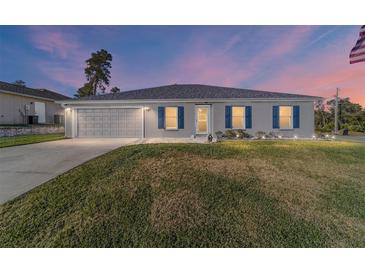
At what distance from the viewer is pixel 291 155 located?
5.87 m

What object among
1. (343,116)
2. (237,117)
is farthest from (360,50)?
(343,116)

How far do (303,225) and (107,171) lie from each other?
4.26 m

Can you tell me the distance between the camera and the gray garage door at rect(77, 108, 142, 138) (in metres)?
10.5

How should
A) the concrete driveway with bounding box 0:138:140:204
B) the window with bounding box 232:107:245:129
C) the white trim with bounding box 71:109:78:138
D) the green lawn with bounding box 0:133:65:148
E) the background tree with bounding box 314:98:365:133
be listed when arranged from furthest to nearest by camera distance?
the background tree with bounding box 314:98:365:133 < the white trim with bounding box 71:109:78:138 < the window with bounding box 232:107:245:129 < the green lawn with bounding box 0:133:65:148 < the concrete driveway with bounding box 0:138:140:204

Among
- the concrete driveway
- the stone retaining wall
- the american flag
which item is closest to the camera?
the concrete driveway

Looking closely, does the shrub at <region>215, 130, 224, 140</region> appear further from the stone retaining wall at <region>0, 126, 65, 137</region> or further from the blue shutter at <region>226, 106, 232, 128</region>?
the stone retaining wall at <region>0, 126, 65, 137</region>

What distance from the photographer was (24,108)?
14.8 metres

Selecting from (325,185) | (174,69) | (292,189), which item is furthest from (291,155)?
(174,69)

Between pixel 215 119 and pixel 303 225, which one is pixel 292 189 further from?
pixel 215 119

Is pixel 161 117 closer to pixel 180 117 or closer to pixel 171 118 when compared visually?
pixel 171 118

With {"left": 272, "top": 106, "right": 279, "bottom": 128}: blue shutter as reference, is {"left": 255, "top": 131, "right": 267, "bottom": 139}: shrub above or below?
below

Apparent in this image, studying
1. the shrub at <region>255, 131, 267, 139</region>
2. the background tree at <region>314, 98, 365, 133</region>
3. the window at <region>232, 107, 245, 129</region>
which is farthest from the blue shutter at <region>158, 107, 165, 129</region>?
the background tree at <region>314, 98, 365, 133</region>

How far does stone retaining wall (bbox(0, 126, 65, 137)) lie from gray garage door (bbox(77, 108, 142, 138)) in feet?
15.8

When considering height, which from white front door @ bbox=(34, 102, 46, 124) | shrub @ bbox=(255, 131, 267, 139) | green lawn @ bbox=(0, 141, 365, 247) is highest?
white front door @ bbox=(34, 102, 46, 124)
